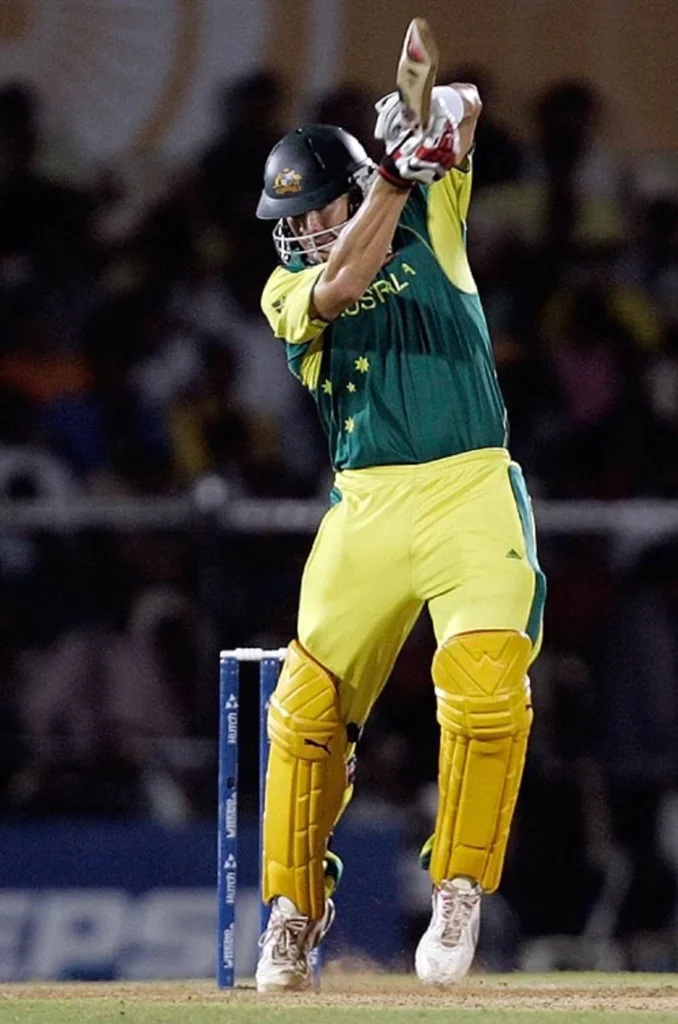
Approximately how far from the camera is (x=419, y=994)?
5.25 metres

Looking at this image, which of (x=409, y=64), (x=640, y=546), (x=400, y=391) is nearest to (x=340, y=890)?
(x=640, y=546)

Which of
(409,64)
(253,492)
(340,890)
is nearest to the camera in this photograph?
(409,64)

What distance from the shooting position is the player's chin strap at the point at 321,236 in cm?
542

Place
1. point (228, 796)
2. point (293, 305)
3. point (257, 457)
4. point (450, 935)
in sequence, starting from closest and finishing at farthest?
point (450, 935)
point (293, 305)
point (228, 796)
point (257, 457)

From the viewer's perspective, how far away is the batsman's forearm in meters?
4.99

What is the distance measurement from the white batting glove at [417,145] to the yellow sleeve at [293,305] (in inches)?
14.0

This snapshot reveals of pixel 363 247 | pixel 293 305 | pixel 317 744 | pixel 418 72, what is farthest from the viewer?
pixel 317 744

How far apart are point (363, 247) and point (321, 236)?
1.39 ft

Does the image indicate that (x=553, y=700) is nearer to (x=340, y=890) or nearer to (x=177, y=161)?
(x=340, y=890)

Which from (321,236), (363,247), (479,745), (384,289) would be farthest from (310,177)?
(479,745)

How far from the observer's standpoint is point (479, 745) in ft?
16.9

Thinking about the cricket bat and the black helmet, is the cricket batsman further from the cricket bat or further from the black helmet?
the cricket bat

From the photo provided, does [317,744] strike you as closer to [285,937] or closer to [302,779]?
[302,779]

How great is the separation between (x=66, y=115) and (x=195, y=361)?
4.38 ft
